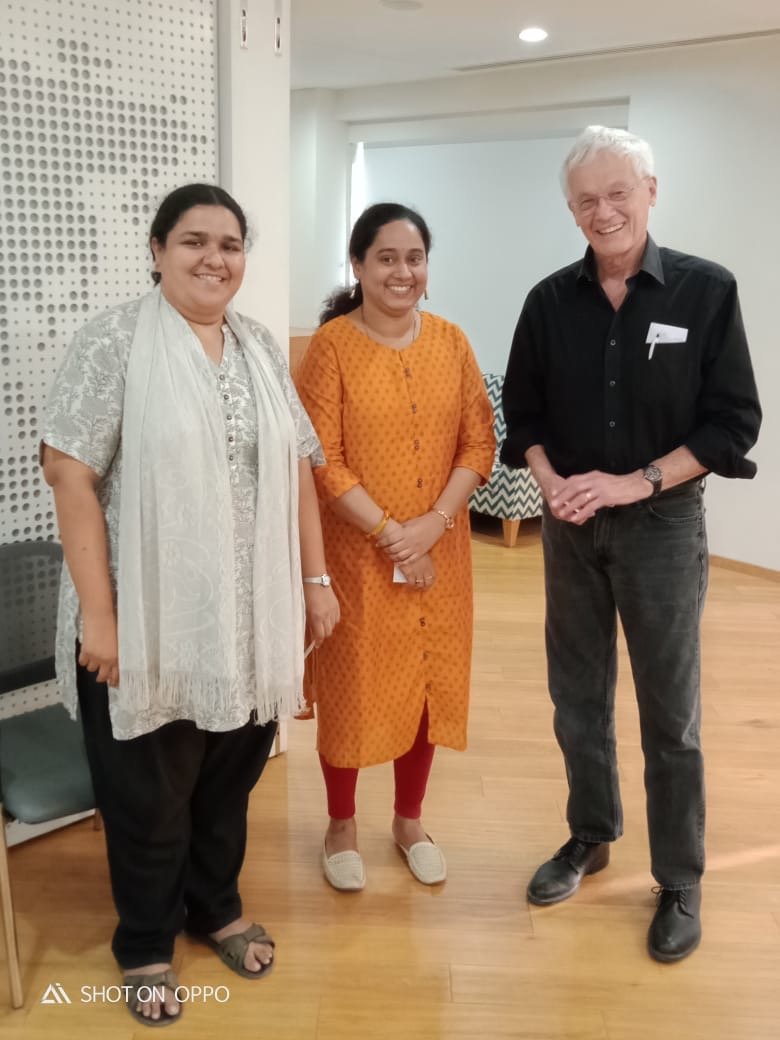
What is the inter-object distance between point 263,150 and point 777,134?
3.17 metres

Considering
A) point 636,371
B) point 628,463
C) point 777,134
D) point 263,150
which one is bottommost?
point 628,463

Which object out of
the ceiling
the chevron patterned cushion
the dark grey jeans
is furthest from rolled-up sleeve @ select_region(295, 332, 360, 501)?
the chevron patterned cushion

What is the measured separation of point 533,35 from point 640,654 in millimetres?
3862

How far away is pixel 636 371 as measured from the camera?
1.97 meters

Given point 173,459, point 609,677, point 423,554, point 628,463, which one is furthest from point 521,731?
point 173,459

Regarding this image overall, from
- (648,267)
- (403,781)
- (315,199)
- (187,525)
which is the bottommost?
(403,781)

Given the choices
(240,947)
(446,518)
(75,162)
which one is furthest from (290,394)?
(240,947)

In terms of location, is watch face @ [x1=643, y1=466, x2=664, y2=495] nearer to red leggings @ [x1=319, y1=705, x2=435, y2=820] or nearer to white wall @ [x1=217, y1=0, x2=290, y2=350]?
red leggings @ [x1=319, y1=705, x2=435, y2=820]

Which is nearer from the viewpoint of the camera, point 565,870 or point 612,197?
point 612,197

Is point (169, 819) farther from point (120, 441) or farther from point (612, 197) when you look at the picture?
point (612, 197)

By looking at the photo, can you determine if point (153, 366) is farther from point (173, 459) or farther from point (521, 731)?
point (521, 731)

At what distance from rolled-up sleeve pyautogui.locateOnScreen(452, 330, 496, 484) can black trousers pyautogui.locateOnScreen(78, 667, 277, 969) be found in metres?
0.74

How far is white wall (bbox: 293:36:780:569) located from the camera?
15.8 ft

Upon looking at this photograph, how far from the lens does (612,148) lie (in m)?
1.92
